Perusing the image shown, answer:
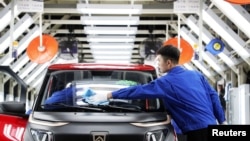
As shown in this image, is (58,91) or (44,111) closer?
(44,111)

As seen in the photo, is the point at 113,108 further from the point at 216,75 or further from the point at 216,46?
the point at 216,75

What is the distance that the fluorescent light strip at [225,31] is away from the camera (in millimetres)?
11195

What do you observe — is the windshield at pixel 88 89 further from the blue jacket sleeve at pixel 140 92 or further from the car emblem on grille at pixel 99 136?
the car emblem on grille at pixel 99 136

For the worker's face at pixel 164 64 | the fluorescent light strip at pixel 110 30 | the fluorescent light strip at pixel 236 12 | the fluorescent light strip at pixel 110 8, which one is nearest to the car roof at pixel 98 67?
the worker's face at pixel 164 64

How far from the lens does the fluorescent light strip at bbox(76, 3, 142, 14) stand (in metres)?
10.8

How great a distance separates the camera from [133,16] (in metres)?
12.3

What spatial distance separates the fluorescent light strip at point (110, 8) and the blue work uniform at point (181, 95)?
6669 millimetres

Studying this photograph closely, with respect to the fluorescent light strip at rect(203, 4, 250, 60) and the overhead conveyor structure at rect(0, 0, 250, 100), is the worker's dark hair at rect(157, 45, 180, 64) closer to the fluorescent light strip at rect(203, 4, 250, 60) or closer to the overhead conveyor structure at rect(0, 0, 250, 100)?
the overhead conveyor structure at rect(0, 0, 250, 100)

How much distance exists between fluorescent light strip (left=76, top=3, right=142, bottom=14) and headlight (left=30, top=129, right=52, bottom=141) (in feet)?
23.7

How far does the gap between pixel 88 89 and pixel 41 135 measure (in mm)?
629

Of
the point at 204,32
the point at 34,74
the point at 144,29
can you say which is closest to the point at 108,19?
the point at 204,32

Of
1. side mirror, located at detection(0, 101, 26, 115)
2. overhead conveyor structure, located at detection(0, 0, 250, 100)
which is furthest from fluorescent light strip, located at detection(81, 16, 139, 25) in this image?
side mirror, located at detection(0, 101, 26, 115)

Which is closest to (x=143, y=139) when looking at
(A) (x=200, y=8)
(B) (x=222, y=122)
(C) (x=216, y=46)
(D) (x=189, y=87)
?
(D) (x=189, y=87)

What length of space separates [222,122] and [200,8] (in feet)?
18.6
